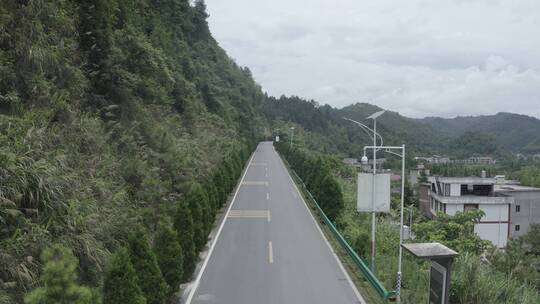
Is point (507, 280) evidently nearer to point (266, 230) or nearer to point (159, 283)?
point (159, 283)

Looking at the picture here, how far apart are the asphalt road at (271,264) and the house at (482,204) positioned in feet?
86.4

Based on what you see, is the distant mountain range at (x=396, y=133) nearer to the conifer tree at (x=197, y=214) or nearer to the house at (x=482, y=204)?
the house at (x=482, y=204)

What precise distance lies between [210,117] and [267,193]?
13917mm

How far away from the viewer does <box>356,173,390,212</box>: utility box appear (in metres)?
13.7

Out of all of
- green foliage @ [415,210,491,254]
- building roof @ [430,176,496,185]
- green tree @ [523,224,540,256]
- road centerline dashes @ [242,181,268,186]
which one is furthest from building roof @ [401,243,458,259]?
building roof @ [430,176,496,185]

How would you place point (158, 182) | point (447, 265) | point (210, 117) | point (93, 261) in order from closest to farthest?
point (447, 265) < point (93, 261) < point (158, 182) < point (210, 117)

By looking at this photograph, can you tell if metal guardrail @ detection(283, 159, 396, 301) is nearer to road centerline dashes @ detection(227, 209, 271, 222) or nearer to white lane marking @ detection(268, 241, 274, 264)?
white lane marking @ detection(268, 241, 274, 264)

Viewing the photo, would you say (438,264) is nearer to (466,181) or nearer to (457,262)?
(457,262)

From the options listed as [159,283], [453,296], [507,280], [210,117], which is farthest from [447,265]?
[210,117]

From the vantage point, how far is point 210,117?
4306 cm

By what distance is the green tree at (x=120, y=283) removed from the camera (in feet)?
27.0

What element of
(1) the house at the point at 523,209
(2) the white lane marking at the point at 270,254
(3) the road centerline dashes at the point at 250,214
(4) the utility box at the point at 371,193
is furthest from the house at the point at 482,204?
(4) the utility box at the point at 371,193

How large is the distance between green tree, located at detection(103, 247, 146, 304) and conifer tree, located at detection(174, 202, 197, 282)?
468 cm

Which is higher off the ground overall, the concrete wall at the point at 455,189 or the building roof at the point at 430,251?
the building roof at the point at 430,251
